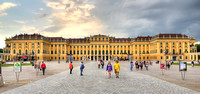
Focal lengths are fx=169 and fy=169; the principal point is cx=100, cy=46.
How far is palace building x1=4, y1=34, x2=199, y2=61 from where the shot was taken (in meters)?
80.8

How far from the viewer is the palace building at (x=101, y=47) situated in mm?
80812

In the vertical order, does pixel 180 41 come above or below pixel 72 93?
above

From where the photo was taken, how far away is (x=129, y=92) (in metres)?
9.31

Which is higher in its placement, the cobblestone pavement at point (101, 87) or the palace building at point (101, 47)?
the palace building at point (101, 47)

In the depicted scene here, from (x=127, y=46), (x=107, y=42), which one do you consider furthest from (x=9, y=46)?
(x=127, y=46)

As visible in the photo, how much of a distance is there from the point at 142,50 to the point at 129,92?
86.9 m

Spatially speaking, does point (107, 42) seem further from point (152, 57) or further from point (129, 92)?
point (129, 92)

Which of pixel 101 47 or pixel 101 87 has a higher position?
pixel 101 47

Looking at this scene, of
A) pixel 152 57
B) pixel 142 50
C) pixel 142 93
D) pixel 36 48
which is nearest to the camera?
pixel 142 93

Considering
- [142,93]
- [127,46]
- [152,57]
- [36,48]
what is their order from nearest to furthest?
[142,93] → [36,48] → [152,57] → [127,46]

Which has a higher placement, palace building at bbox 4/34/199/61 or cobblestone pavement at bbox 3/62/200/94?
palace building at bbox 4/34/199/61

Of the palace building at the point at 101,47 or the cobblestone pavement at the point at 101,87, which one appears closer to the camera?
the cobblestone pavement at the point at 101,87

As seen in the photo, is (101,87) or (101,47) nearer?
(101,87)

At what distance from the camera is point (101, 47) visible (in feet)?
320
